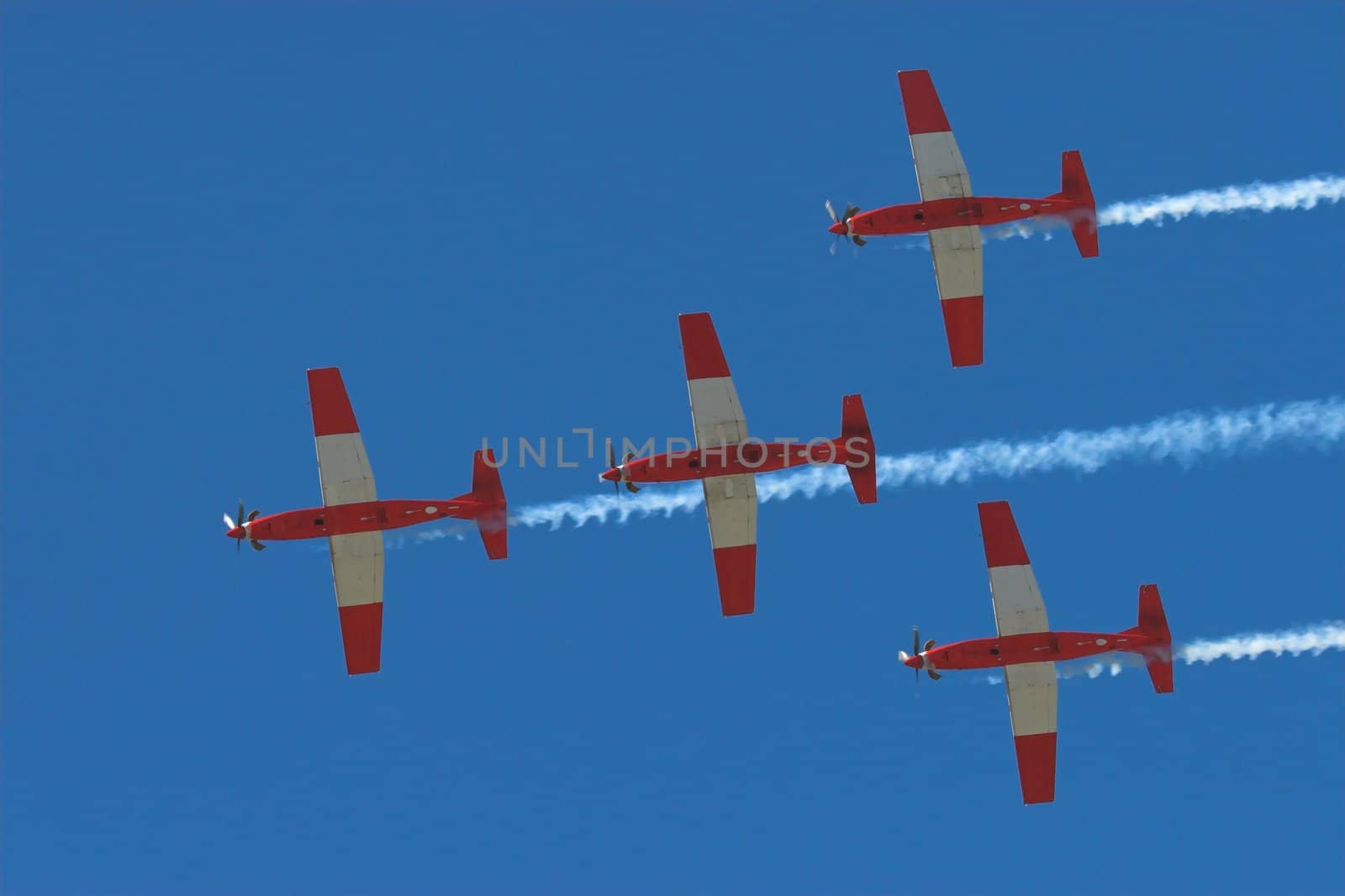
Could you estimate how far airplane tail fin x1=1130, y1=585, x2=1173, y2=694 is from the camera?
7688 cm

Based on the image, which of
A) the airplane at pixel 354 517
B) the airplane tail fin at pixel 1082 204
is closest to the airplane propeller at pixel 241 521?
the airplane at pixel 354 517

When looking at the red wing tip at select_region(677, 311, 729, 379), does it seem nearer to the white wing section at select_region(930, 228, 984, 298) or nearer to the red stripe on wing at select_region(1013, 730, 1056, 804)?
the white wing section at select_region(930, 228, 984, 298)

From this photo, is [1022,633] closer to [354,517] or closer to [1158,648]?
[1158,648]

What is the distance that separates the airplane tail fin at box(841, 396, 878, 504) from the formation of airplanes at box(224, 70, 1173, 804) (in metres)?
0.03

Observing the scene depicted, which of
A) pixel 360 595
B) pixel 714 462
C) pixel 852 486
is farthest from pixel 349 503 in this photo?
pixel 852 486

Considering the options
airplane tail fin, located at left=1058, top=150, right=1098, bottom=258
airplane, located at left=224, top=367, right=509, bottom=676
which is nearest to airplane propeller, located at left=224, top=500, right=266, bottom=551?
airplane, located at left=224, top=367, right=509, bottom=676

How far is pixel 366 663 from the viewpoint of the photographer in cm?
7762

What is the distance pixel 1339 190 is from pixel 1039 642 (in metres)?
13.6

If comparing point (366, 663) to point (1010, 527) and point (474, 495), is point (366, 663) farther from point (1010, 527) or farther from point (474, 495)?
point (1010, 527)

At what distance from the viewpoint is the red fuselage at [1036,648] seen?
7644 cm

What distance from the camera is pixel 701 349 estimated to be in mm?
76062

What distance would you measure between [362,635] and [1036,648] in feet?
51.0

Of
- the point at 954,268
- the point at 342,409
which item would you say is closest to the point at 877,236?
the point at 954,268

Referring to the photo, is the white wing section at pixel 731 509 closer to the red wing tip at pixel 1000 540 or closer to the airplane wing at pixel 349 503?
the red wing tip at pixel 1000 540
